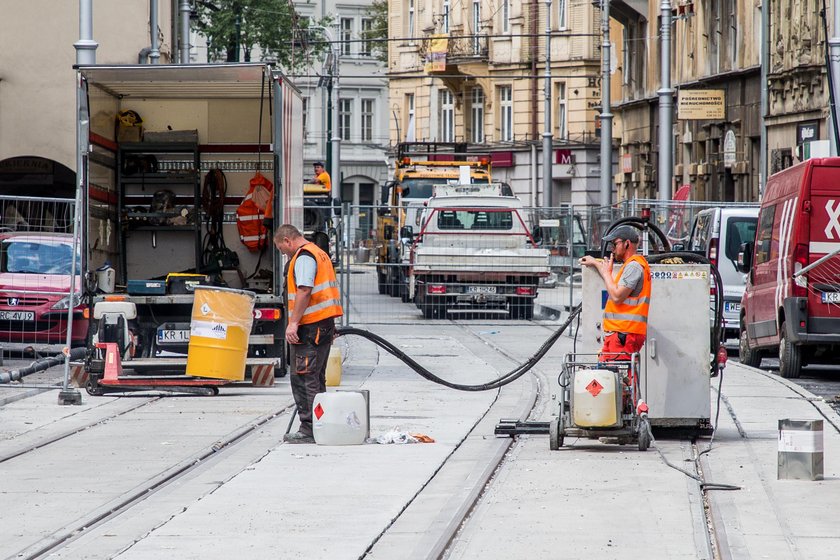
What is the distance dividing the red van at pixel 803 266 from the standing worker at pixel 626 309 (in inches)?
207

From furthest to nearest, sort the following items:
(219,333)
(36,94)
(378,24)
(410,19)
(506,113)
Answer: (378,24), (410,19), (506,113), (36,94), (219,333)

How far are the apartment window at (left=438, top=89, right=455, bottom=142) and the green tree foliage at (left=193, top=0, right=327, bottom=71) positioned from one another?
263 inches

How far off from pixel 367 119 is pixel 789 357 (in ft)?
220

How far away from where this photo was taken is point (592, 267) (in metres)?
12.3

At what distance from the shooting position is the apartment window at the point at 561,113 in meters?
61.2

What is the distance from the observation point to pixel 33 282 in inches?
781

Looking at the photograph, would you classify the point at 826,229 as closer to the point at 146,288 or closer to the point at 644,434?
the point at 644,434

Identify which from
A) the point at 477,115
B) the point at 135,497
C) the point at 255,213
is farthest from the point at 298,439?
the point at 477,115

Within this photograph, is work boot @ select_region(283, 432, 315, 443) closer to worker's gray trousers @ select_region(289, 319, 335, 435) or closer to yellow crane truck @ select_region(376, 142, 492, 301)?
worker's gray trousers @ select_region(289, 319, 335, 435)

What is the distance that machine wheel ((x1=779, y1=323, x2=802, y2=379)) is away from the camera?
18263mm

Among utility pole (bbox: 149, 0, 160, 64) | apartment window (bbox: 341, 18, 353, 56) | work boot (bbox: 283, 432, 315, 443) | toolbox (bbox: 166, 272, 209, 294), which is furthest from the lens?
apartment window (bbox: 341, 18, 353, 56)

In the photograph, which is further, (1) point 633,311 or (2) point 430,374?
(2) point 430,374

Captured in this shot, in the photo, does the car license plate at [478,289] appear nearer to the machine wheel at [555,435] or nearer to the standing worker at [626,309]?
the standing worker at [626,309]

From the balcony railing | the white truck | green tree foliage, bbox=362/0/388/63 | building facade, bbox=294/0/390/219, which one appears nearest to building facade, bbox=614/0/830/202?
the white truck
